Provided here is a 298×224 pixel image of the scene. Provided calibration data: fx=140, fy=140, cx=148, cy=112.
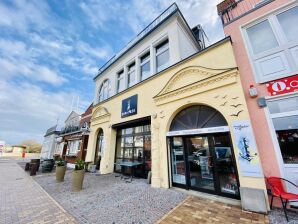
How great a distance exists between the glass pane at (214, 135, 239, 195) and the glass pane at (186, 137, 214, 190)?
290 millimetres

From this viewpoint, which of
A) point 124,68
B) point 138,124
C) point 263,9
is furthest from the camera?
point 124,68

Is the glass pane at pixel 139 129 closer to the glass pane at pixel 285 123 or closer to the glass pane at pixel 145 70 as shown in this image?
the glass pane at pixel 145 70

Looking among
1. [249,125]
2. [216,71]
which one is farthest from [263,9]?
[249,125]

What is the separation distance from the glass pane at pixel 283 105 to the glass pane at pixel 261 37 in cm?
193

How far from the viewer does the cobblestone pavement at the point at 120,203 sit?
11.7ft

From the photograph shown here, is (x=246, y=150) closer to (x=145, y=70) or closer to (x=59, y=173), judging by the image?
(x=145, y=70)

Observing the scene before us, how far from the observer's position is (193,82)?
584 cm

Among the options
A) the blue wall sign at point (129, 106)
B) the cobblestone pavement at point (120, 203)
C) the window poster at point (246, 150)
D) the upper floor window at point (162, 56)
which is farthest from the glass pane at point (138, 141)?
the window poster at point (246, 150)

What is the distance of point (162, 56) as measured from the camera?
27.7 feet

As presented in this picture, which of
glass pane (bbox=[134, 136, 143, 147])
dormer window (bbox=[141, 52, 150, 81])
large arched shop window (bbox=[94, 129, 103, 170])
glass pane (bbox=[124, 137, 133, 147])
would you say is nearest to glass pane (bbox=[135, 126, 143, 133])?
glass pane (bbox=[134, 136, 143, 147])

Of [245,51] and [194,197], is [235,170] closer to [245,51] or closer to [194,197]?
[194,197]

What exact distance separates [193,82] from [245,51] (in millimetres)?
2087

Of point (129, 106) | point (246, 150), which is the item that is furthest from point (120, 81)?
point (246, 150)

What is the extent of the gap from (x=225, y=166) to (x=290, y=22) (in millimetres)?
5286
